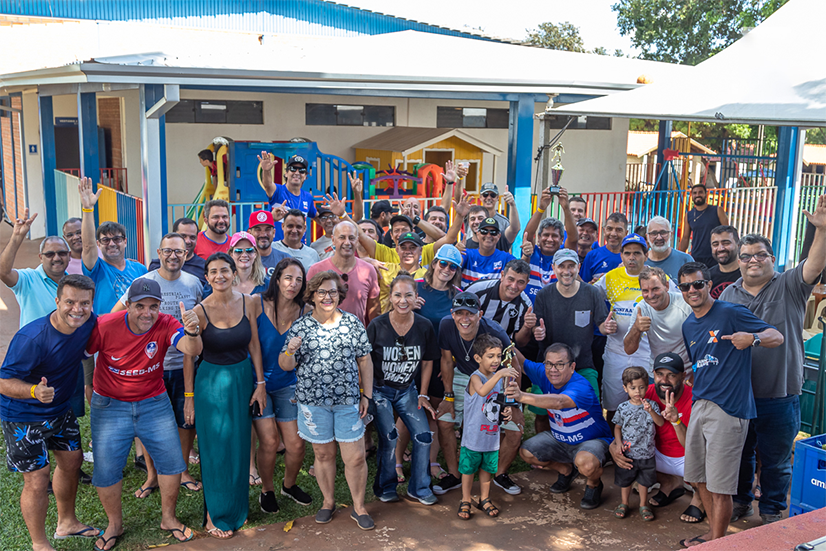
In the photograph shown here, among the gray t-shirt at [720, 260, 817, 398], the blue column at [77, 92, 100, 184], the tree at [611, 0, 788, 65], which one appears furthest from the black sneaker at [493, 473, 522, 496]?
the tree at [611, 0, 788, 65]

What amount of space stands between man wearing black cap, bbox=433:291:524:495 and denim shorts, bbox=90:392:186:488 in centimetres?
191

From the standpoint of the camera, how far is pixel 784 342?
15.6 ft

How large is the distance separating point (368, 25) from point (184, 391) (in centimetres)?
1774

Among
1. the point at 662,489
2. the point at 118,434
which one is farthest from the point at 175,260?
the point at 662,489

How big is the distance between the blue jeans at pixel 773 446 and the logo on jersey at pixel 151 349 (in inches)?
154

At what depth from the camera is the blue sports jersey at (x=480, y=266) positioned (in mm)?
6160

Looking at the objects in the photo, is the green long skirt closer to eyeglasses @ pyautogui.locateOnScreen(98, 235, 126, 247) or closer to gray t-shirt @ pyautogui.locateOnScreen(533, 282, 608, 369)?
eyeglasses @ pyautogui.locateOnScreen(98, 235, 126, 247)

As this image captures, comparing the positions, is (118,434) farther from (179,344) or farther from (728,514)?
(728,514)

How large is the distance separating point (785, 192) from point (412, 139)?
624cm

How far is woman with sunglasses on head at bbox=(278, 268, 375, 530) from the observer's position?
16.0ft

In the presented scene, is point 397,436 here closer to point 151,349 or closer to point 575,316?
point 575,316

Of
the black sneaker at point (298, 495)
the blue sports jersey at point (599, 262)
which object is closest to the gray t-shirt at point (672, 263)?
the blue sports jersey at point (599, 262)

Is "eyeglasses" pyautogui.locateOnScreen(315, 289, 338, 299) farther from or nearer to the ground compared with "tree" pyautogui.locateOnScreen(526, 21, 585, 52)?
nearer to the ground

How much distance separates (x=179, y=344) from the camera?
470cm
